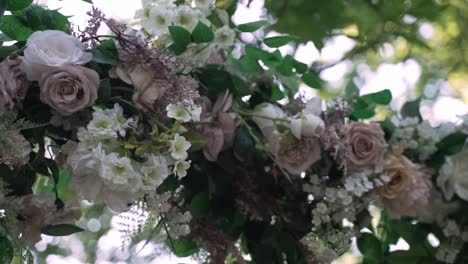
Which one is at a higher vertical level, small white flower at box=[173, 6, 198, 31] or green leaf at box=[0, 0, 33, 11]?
green leaf at box=[0, 0, 33, 11]

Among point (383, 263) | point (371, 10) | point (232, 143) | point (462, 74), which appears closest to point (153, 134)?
point (232, 143)

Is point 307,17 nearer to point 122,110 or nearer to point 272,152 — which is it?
point 272,152

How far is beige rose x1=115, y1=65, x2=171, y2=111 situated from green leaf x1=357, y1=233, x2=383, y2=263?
42cm

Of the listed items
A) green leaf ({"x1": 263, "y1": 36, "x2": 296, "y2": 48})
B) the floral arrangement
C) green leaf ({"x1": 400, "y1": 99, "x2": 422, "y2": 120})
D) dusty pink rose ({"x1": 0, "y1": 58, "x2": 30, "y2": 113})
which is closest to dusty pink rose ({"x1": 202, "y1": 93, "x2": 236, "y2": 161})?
the floral arrangement

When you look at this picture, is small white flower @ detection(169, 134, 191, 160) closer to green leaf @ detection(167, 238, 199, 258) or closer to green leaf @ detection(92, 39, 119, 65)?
green leaf @ detection(92, 39, 119, 65)

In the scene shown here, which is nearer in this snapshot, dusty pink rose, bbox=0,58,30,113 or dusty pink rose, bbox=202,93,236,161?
dusty pink rose, bbox=0,58,30,113

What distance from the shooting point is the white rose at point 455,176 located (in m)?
0.87

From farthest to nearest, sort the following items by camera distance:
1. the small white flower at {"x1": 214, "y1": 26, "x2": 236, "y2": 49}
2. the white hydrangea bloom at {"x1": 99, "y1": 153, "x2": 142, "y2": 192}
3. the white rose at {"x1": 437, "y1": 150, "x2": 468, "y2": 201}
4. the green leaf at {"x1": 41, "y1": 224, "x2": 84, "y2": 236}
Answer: the white rose at {"x1": 437, "y1": 150, "x2": 468, "y2": 201} → the small white flower at {"x1": 214, "y1": 26, "x2": 236, "y2": 49} → the green leaf at {"x1": 41, "y1": 224, "x2": 84, "y2": 236} → the white hydrangea bloom at {"x1": 99, "y1": 153, "x2": 142, "y2": 192}

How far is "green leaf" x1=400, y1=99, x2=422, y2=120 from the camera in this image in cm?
94

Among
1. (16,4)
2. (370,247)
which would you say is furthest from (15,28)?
(370,247)

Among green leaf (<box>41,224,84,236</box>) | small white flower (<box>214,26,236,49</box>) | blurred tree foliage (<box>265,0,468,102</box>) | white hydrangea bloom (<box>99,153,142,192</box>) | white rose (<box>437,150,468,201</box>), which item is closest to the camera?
white hydrangea bloom (<box>99,153,142,192</box>)

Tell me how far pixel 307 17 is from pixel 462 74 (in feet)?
1.86

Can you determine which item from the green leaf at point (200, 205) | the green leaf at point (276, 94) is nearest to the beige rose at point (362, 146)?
the green leaf at point (276, 94)

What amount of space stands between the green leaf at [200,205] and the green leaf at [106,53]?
0.23 metres
